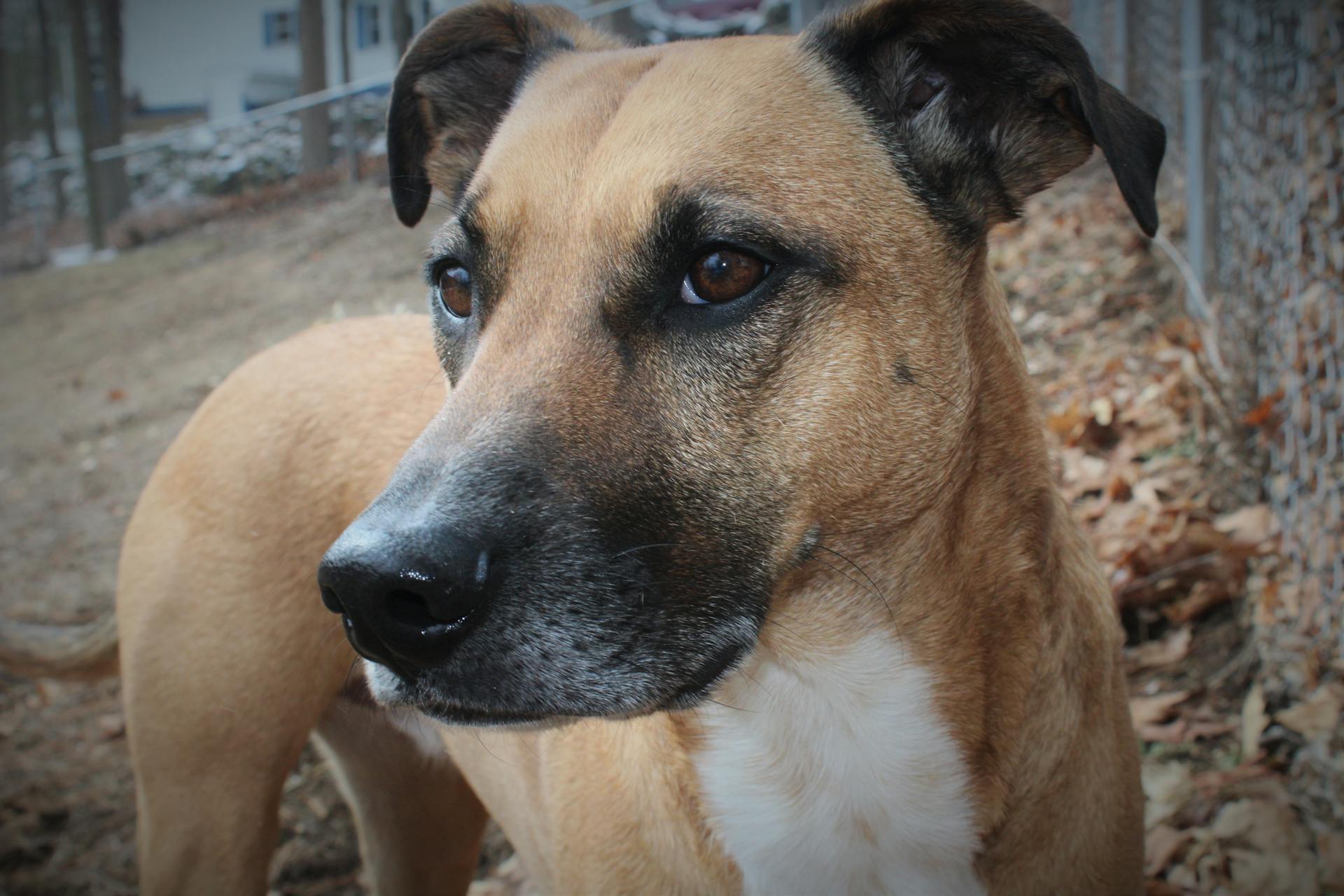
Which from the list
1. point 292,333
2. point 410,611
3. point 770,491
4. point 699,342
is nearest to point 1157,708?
point 770,491

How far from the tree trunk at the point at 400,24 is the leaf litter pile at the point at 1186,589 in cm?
382

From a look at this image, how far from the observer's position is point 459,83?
8.90 feet

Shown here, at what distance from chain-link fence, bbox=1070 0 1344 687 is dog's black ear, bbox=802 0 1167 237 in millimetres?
1314

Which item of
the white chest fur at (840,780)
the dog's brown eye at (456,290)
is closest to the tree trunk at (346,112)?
the dog's brown eye at (456,290)

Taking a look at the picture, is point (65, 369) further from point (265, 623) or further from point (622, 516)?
point (622, 516)

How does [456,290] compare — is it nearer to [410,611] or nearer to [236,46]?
[410,611]

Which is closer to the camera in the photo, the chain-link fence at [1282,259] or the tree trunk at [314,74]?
the chain-link fence at [1282,259]

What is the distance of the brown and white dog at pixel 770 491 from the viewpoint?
5.17ft

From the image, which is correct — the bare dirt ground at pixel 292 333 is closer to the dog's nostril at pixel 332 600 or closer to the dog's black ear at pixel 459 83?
the dog's nostril at pixel 332 600

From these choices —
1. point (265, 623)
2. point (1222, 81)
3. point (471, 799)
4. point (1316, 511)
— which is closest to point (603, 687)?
point (265, 623)

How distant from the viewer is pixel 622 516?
5.35 feet

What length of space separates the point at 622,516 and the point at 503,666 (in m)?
0.30

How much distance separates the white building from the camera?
18.4ft

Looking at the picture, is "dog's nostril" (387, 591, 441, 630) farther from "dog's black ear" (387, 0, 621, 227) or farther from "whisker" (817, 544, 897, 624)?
"dog's black ear" (387, 0, 621, 227)
